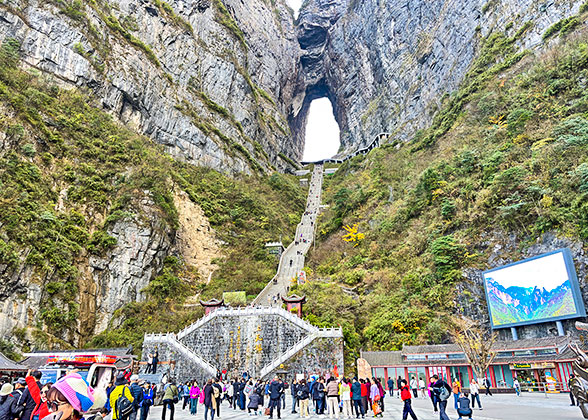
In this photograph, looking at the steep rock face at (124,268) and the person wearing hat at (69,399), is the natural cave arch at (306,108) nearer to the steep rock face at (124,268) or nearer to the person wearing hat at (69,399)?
the steep rock face at (124,268)

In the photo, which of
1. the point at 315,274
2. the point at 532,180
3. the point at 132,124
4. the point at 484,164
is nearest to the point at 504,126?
the point at 484,164

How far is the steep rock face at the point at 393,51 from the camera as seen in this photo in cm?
4653

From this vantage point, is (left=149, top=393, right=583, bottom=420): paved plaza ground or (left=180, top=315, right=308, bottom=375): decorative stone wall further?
(left=180, top=315, right=308, bottom=375): decorative stone wall

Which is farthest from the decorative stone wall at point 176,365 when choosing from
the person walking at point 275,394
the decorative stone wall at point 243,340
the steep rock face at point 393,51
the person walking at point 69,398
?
the steep rock face at point 393,51

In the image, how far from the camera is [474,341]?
65.8ft

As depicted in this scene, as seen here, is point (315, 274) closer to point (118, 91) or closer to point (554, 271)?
point (554, 271)

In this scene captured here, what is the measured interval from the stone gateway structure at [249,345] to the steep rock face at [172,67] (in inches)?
1038

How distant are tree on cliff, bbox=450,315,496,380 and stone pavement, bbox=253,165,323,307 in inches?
476

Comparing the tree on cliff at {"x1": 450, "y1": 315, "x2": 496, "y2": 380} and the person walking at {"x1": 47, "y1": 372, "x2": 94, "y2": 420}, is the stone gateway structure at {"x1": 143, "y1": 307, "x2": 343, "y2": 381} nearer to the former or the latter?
the tree on cliff at {"x1": 450, "y1": 315, "x2": 496, "y2": 380}

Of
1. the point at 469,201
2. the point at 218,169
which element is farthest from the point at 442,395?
the point at 218,169

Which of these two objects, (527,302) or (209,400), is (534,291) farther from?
(209,400)

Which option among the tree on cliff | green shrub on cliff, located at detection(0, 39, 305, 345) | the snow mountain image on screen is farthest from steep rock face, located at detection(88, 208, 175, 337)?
the snow mountain image on screen

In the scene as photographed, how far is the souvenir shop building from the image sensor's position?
57.1ft

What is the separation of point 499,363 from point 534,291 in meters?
4.14
